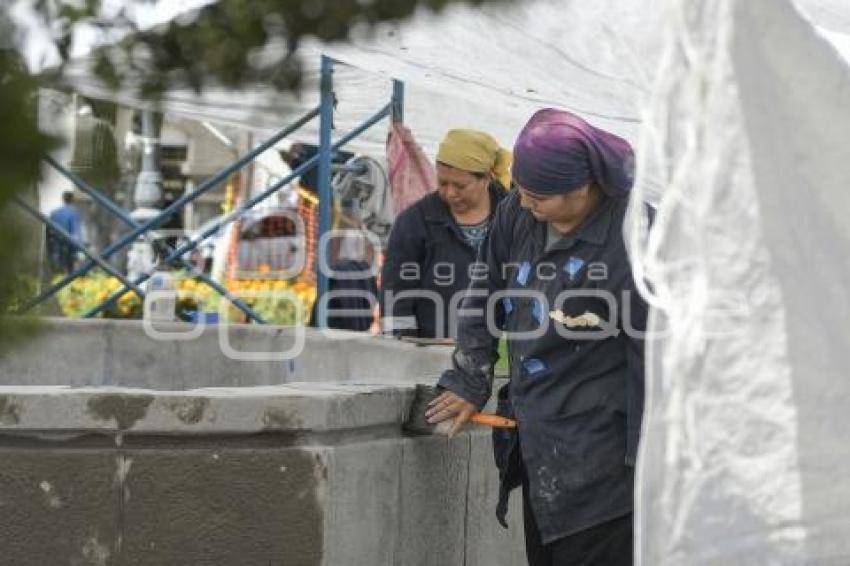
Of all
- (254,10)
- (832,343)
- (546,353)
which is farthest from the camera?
(546,353)

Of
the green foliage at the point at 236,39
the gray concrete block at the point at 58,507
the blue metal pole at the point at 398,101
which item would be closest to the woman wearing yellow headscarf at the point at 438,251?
the blue metal pole at the point at 398,101

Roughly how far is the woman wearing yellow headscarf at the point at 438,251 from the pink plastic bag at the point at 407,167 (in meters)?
1.60

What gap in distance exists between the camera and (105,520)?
4.06m

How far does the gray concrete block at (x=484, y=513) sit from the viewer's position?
5070mm

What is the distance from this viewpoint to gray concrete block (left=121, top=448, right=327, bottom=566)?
Result: 4082 mm

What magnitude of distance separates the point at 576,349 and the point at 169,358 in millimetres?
3696

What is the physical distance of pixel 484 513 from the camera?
5141mm

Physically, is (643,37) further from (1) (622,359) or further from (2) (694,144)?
(2) (694,144)

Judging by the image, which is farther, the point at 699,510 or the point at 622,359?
the point at 622,359

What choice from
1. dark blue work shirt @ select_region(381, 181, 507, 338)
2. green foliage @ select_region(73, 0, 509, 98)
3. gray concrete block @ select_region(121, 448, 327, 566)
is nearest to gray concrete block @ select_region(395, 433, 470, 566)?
gray concrete block @ select_region(121, 448, 327, 566)

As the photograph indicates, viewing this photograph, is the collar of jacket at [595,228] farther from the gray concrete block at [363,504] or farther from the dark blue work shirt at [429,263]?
the dark blue work shirt at [429,263]

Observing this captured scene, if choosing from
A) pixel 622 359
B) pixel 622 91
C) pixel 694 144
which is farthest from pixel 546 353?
pixel 622 91

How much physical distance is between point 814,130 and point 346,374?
3.84 meters

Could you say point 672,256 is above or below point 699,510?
above
